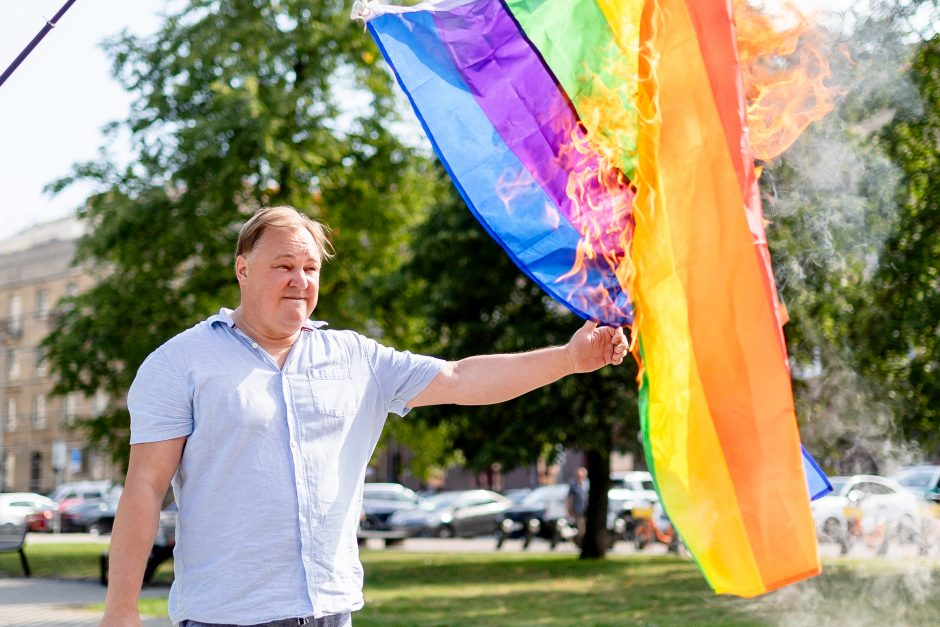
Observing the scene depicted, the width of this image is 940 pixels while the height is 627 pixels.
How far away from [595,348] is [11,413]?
8439 centimetres

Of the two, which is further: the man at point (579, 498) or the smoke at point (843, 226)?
the man at point (579, 498)

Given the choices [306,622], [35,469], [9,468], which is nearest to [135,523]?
[306,622]

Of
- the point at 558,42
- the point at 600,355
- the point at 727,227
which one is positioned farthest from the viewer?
the point at 558,42

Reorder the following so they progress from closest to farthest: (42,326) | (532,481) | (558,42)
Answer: (558,42) < (532,481) < (42,326)

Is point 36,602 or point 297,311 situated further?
point 36,602

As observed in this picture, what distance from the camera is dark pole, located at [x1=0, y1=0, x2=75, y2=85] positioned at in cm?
469

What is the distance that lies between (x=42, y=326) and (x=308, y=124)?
6145 cm

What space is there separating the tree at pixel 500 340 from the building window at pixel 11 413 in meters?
65.5

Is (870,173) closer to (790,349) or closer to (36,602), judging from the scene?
(790,349)

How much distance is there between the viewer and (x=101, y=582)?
62.8 feet

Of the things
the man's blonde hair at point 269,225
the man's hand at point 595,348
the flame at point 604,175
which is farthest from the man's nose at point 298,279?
the flame at point 604,175

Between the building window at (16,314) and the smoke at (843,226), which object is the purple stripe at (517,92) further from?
the building window at (16,314)

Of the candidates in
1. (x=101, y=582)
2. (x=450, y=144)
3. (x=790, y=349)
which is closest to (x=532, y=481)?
(x=101, y=582)

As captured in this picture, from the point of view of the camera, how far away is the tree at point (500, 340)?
68.1 ft
